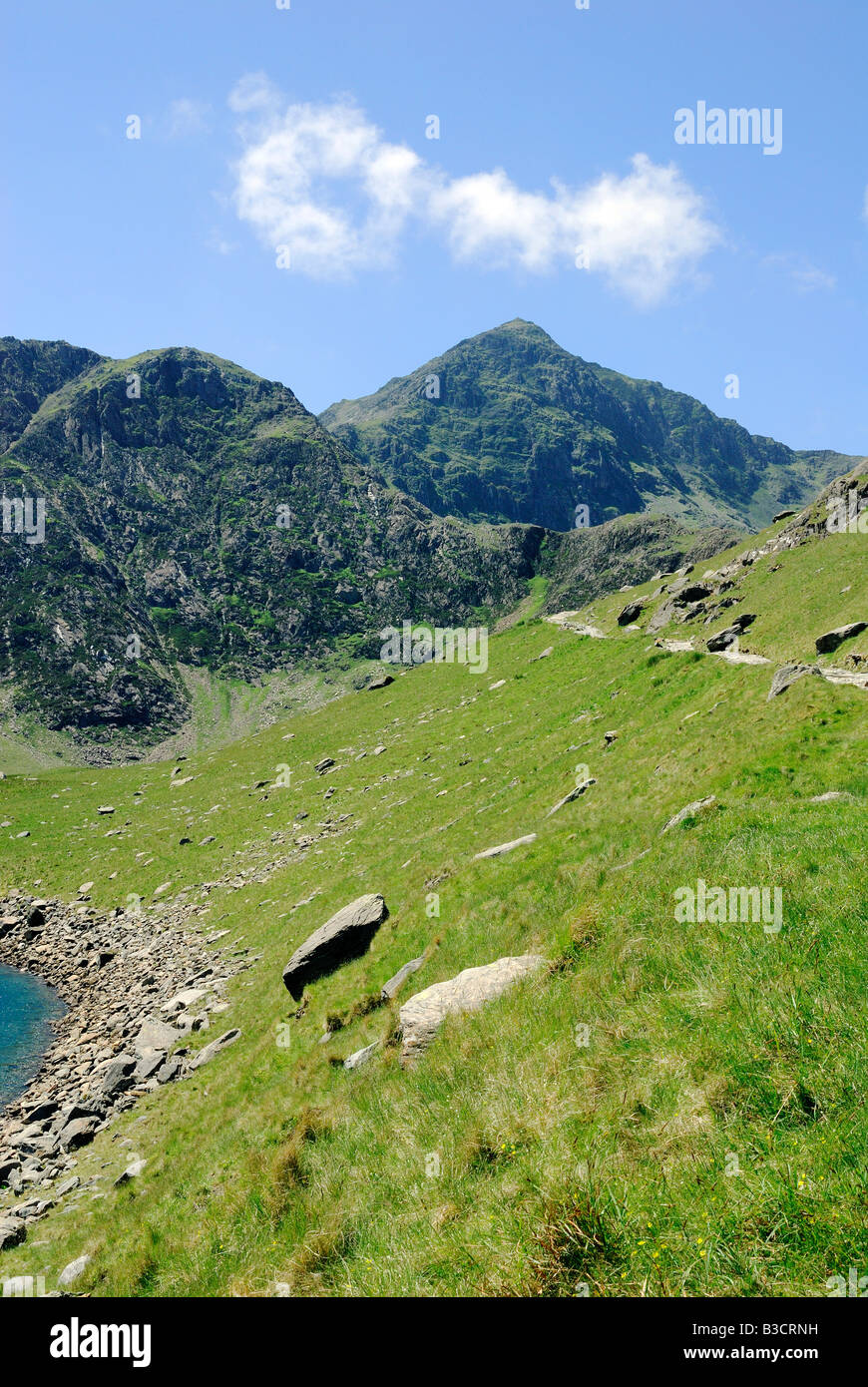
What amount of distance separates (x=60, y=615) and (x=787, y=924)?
224234 millimetres

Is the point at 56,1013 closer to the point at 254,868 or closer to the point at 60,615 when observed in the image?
the point at 254,868

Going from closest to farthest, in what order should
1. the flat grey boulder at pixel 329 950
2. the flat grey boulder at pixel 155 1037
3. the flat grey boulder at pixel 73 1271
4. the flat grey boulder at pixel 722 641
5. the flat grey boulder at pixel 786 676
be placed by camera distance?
the flat grey boulder at pixel 73 1271, the flat grey boulder at pixel 329 950, the flat grey boulder at pixel 786 676, the flat grey boulder at pixel 155 1037, the flat grey boulder at pixel 722 641

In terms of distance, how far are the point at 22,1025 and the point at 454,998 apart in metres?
32.6

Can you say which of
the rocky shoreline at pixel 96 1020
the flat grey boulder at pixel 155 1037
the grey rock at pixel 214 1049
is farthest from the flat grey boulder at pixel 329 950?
the flat grey boulder at pixel 155 1037

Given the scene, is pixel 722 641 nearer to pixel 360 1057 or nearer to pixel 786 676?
pixel 786 676

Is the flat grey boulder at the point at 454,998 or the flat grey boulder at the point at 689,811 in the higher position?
the flat grey boulder at the point at 689,811

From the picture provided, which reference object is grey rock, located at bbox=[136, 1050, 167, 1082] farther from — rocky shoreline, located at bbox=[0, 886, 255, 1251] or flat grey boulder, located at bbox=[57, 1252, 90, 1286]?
flat grey boulder, located at bbox=[57, 1252, 90, 1286]

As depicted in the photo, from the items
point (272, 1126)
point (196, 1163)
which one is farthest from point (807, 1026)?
point (196, 1163)

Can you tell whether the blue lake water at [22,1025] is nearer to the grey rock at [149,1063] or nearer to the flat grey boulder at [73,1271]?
the grey rock at [149,1063]

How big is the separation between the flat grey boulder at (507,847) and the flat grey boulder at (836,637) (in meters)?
18.5

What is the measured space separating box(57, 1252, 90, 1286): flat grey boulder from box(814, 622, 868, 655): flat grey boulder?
3360cm

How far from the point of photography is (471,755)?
143 feet

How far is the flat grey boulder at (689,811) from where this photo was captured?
51.6 feet

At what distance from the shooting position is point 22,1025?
32.6m
